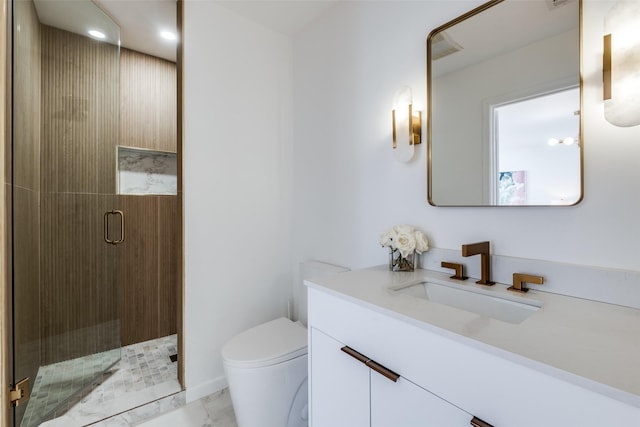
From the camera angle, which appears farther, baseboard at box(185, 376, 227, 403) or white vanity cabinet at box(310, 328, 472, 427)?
baseboard at box(185, 376, 227, 403)

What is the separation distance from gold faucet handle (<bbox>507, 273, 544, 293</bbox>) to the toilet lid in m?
0.96

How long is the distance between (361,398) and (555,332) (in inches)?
22.8

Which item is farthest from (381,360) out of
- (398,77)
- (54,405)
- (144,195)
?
(144,195)

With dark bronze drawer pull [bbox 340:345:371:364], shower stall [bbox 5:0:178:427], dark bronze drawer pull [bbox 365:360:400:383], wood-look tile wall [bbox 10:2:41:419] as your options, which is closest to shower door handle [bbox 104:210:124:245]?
shower stall [bbox 5:0:178:427]

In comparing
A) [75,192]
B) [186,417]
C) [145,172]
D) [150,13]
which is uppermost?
[150,13]

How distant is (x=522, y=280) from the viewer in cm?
102

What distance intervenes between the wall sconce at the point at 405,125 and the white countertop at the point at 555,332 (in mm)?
670

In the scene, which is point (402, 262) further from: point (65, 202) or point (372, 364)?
point (65, 202)

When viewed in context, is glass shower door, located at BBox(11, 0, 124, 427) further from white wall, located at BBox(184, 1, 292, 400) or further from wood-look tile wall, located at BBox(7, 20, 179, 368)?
white wall, located at BBox(184, 1, 292, 400)

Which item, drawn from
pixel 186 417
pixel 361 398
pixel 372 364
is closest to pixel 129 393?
pixel 186 417

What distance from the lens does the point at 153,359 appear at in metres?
2.11

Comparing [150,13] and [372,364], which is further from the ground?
[150,13]

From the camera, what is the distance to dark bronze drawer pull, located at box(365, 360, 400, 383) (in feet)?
2.62

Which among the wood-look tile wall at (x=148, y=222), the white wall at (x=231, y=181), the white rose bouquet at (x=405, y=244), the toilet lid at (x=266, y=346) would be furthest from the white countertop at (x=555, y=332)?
the wood-look tile wall at (x=148, y=222)
